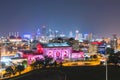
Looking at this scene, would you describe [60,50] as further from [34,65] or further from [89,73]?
[89,73]

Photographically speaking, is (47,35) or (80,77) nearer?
(80,77)

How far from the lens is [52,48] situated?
1423 inches

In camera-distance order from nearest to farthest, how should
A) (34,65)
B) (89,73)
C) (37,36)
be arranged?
(89,73) < (34,65) < (37,36)

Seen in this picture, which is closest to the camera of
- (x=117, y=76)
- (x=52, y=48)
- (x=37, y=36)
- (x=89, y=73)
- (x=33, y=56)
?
(x=117, y=76)

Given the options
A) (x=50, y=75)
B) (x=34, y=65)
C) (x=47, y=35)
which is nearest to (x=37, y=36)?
(x=47, y=35)

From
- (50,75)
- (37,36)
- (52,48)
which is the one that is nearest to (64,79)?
(50,75)

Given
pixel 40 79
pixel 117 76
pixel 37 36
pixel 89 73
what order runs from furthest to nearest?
pixel 37 36 → pixel 89 73 → pixel 117 76 → pixel 40 79

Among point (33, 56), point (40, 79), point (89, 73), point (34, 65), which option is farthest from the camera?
point (33, 56)

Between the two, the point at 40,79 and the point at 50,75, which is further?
the point at 50,75

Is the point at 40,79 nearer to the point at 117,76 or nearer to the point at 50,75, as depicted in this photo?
the point at 50,75

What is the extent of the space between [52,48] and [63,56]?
1.88 m

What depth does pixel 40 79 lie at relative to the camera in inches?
698

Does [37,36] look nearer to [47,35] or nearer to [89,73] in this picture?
[47,35]

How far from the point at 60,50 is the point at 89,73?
1641cm
